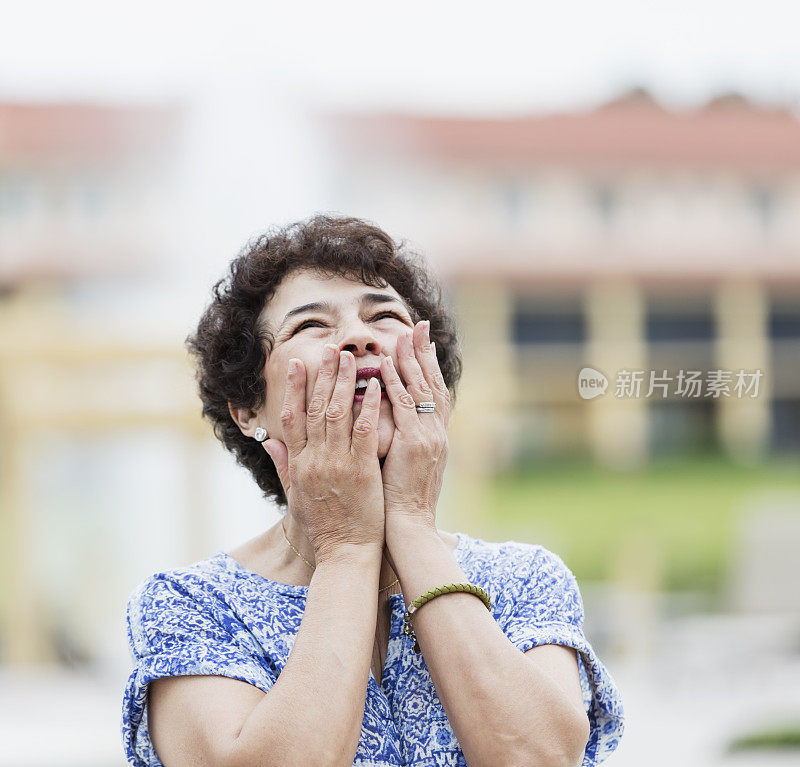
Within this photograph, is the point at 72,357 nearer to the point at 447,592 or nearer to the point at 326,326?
the point at 326,326

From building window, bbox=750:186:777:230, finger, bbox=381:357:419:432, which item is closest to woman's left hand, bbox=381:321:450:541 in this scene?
finger, bbox=381:357:419:432

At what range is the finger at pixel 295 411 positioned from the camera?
1901 millimetres

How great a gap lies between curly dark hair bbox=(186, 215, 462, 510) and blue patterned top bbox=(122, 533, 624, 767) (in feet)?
1.03

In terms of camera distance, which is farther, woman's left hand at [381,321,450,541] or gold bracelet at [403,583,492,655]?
woman's left hand at [381,321,450,541]

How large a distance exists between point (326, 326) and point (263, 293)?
172 millimetres

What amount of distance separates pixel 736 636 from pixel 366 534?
8147 mm

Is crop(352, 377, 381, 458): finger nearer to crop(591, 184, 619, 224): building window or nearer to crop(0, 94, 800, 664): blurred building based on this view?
crop(0, 94, 800, 664): blurred building

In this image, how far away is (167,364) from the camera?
7.80 m

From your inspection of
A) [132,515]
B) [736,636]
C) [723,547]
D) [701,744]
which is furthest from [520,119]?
[701,744]

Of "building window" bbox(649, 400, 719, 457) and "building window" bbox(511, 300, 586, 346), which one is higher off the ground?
"building window" bbox(511, 300, 586, 346)

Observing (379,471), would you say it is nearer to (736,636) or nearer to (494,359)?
(736,636)

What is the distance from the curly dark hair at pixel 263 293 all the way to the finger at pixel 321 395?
20cm

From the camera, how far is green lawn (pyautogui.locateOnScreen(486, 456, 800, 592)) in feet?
55.9

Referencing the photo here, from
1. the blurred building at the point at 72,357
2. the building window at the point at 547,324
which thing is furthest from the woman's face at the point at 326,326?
the building window at the point at 547,324
